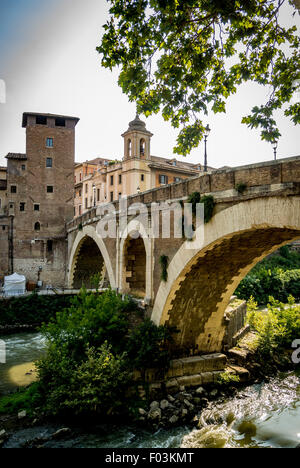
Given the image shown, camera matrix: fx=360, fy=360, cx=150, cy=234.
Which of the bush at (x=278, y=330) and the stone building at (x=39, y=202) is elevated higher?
the stone building at (x=39, y=202)

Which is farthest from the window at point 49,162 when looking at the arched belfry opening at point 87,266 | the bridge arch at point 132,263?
the bridge arch at point 132,263

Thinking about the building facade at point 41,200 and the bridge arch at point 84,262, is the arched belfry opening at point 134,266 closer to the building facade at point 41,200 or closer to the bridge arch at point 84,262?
the bridge arch at point 84,262

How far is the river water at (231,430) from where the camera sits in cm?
711

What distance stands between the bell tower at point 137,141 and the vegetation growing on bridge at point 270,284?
12.9 meters

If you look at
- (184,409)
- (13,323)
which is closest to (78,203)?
(13,323)

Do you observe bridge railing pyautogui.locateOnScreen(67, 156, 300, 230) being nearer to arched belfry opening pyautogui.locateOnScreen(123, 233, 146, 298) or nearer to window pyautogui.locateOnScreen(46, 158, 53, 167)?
arched belfry opening pyautogui.locateOnScreen(123, 233, 146, 298)

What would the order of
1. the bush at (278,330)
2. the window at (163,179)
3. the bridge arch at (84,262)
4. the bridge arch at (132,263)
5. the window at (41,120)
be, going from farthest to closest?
the window at (163,179) < the window at (41,120) < the bridge arch at (84,262) < the bridge arch at (132,263) < the bush at (278,330)

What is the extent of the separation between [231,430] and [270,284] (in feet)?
54.6

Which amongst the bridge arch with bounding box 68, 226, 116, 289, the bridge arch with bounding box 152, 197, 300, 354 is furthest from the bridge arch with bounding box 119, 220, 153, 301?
the bridge arch with bounding box 68, 226, 116, 289

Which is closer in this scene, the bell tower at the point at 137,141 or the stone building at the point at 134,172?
the bell tower at the point at 137,141

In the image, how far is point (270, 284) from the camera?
23.1 meters
